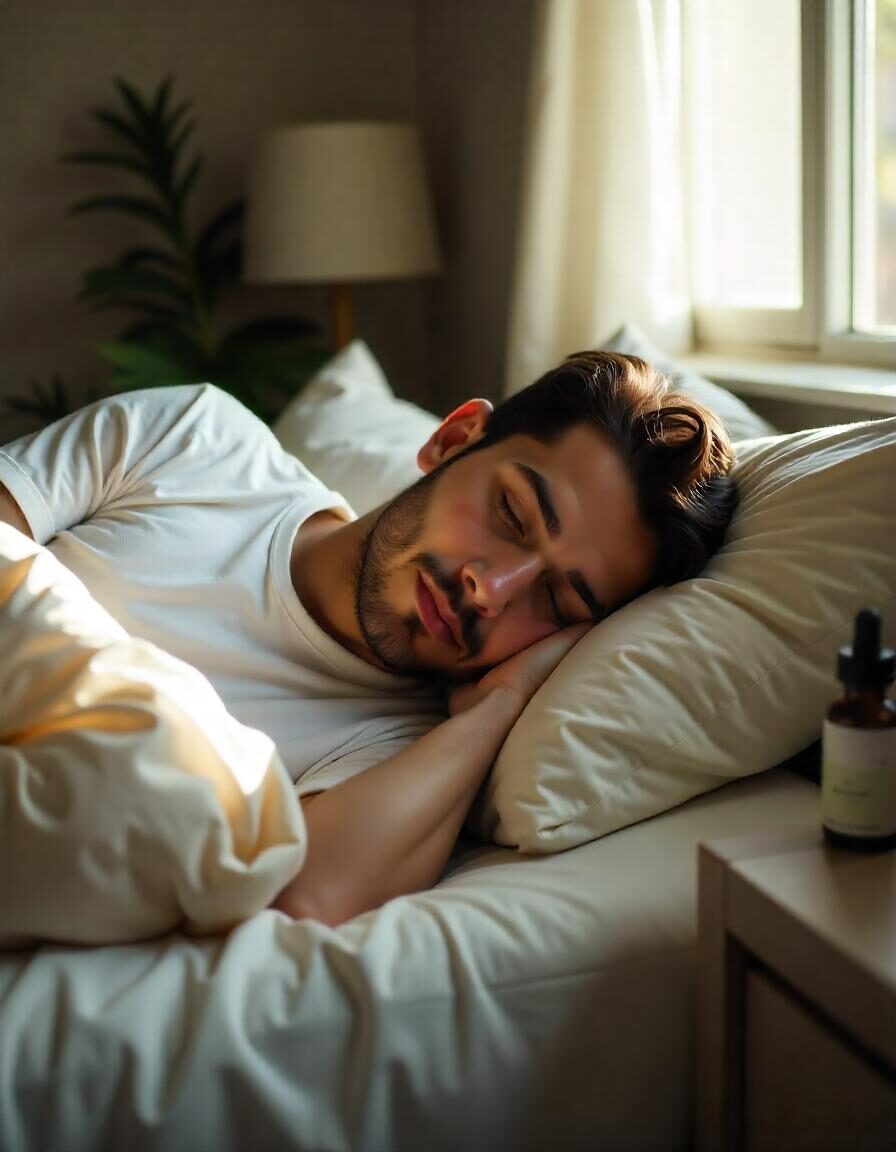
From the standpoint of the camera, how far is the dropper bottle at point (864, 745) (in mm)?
853

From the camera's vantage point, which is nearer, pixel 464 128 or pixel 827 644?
pixel 827 644

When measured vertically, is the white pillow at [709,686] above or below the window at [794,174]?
below

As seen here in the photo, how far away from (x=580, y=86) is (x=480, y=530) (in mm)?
1384

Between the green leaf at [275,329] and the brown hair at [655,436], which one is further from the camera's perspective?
the green leaf at [275,329]

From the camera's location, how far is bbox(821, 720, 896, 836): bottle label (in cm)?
86

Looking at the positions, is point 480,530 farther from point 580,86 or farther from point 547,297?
point 580,86

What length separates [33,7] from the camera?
10.5 ft

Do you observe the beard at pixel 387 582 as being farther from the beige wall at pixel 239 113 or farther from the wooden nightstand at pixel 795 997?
the beige wall at pixel 239 113

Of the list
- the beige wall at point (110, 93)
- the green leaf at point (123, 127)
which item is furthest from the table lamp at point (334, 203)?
the beige wall at point (110, 93)

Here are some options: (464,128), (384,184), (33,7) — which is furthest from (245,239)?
(33,7)

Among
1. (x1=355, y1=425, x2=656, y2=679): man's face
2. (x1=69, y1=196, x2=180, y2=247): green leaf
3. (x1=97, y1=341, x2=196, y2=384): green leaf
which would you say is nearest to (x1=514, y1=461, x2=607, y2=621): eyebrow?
(x1=355, y1=425, x2=656, y2=679): man's face

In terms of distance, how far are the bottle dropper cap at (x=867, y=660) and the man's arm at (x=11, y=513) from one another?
38.4 inches

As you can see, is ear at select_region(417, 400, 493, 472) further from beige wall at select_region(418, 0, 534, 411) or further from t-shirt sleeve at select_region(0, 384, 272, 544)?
beige wall at select_region(418, 0, 534, 411)

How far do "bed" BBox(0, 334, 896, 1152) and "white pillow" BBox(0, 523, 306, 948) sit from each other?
0.04m
